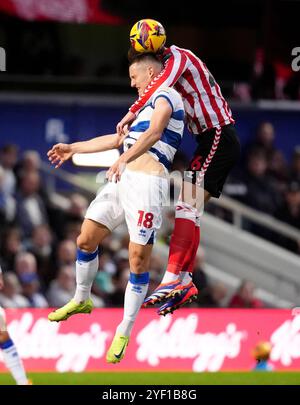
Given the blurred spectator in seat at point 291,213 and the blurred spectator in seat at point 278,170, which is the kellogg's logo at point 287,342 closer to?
the blurred spectator in seat at point 291,213

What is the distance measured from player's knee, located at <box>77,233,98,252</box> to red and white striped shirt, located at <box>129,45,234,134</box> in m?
1.14

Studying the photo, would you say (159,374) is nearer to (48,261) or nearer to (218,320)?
(218,320)

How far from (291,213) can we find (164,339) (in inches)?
201

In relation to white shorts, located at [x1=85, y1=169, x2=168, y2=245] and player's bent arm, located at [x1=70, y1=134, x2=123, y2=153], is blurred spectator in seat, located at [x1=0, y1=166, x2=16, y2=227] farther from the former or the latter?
white shorts, located at [x1=85, y1=169, x2=168, y2=245]

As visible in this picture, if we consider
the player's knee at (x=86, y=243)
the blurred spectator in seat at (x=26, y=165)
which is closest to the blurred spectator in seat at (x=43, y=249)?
the blurred spectator in seat at (x=26, y=165)

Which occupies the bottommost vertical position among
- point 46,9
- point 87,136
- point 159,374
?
point 159,374

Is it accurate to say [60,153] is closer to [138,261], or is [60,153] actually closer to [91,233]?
[91,233]

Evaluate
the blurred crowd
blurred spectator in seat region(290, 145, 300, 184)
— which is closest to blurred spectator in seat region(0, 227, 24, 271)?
the blurred crowd

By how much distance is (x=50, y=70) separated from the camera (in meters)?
22.2

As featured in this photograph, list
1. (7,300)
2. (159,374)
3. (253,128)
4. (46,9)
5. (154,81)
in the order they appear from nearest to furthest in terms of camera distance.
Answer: (154,81), (159,374), (7,300), (46,9), (253,128)

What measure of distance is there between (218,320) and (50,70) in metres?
5.15

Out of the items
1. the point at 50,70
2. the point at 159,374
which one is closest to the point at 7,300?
the point at 159,374

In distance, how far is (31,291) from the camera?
1973cm

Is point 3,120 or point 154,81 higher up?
point 154,81
